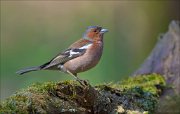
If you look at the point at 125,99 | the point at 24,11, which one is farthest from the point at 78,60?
the point at 24,11

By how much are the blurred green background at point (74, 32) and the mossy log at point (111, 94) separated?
3974 millimetres

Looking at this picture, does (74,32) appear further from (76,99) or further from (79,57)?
(76,99)

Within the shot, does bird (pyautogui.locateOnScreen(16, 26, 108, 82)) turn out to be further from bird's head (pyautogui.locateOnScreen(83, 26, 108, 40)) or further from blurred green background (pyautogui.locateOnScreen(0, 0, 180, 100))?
blurred green background (pyautogui.locateOnScreen(0, 0, 180, 100))

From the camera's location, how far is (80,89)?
4.79 m

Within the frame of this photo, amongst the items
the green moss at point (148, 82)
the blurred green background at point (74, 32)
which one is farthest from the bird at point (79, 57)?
the blurred green background at point (74, 32)

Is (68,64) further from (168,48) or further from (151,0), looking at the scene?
(151,0)

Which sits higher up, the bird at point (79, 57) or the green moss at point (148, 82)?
the bird at point (79, 57)

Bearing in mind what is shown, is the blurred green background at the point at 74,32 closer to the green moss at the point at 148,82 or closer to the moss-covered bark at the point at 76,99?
the green moss at the point at 148,82

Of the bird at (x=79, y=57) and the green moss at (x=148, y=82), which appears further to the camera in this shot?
the green moss at (x=148, y=82)

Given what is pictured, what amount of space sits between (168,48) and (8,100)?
4.96 m

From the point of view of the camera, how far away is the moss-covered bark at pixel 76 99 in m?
4.01

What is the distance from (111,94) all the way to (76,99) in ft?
3.60

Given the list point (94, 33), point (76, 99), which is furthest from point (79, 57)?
point (76, 99)

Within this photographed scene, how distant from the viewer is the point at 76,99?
4668 millimetres
